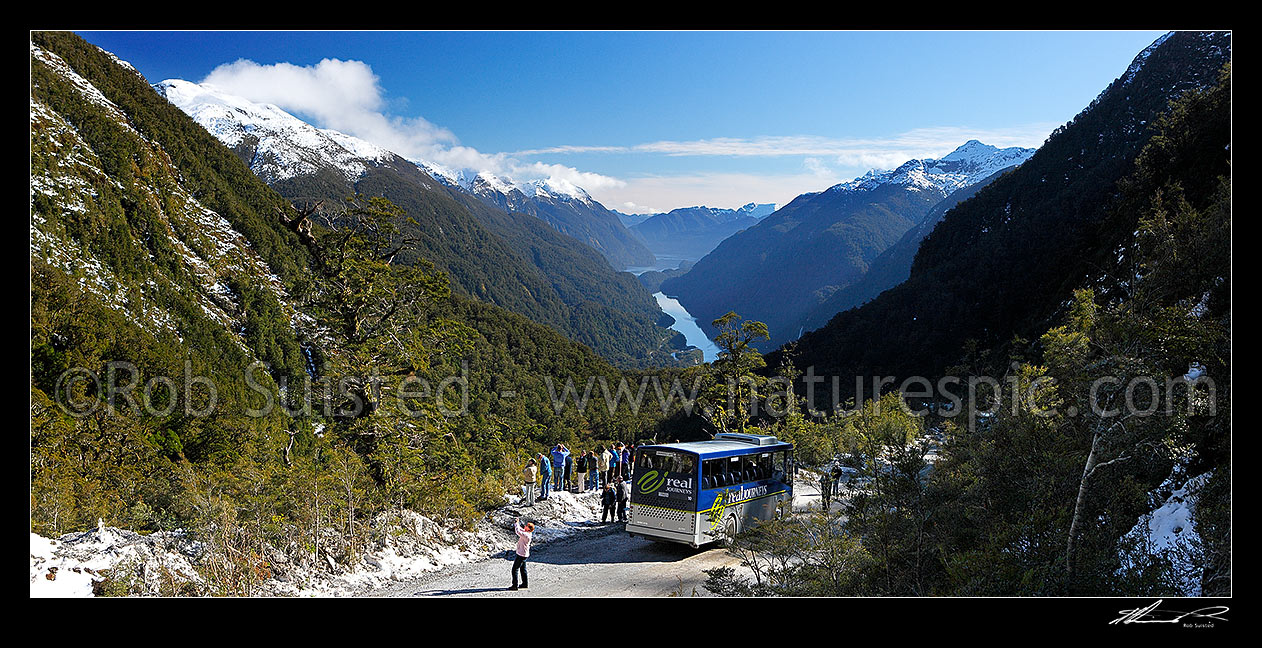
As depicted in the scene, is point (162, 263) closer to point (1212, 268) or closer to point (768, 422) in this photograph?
point (768, 422)

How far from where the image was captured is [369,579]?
11.4m

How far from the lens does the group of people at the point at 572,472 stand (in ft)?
60.4

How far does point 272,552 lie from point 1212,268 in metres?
14.4

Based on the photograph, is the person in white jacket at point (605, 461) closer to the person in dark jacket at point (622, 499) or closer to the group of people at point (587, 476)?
the group of people at point (587, 476)

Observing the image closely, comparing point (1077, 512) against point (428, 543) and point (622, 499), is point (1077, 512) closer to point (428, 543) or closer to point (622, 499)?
point (428, 543)

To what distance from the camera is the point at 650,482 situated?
48.8 ft

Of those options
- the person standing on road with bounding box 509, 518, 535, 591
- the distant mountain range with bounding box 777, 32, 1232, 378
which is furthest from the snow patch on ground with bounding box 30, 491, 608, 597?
the distant mountain range with bounding box 777, 32, 1232, 378

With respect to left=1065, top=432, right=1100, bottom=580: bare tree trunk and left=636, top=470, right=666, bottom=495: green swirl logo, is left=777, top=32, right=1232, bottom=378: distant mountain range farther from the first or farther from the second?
left=1065, top=432, right=1100, bottom=580: bare tree trunk

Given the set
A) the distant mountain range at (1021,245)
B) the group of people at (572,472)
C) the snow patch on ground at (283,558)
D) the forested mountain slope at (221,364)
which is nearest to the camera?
the snow patch on ground at (283,558)

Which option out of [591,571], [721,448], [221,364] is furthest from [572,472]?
[221,364]
